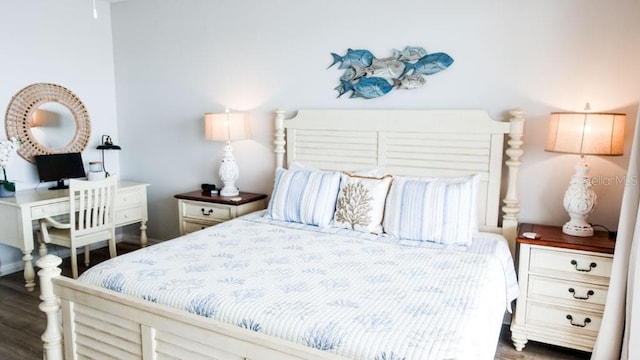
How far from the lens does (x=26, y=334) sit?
2842 mm

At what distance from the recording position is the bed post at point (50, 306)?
2012 millimetres

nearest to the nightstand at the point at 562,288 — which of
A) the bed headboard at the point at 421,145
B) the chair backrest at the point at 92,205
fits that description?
the bed headboard at the point at 421,145

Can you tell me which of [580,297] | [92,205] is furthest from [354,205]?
[92,205]

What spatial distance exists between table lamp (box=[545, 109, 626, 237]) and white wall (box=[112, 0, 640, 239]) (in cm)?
22

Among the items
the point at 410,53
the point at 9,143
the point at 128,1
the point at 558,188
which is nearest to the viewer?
the point at 558,188

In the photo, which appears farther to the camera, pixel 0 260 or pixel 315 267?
pixel 0 260

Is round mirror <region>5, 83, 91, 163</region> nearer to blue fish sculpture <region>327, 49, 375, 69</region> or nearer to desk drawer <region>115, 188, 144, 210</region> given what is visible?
desk drawer <region>115, 188, 144, 210</region>

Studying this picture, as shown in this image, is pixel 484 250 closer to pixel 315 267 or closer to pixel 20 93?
pixel 315 267

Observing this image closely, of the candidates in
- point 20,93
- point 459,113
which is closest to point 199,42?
point 20,93

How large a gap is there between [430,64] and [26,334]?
312 centimetres

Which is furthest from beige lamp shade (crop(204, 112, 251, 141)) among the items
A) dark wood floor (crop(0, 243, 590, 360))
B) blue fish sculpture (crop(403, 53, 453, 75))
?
dark wood floor (crop(0, 243, 590, 360))

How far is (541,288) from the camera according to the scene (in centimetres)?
254

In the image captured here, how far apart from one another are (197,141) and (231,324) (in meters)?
2.80

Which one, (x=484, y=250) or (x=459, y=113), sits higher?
(x=459, y=113)
